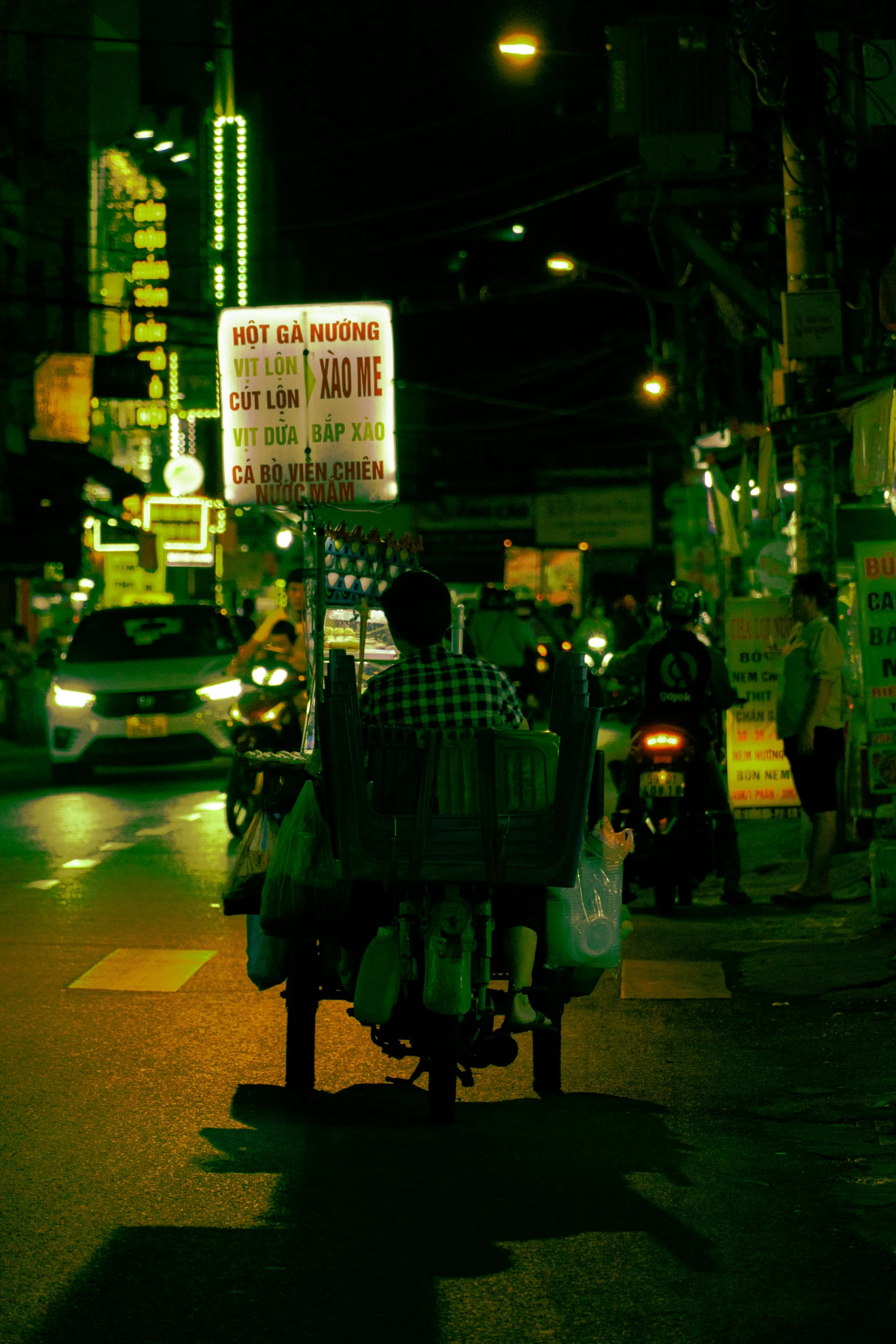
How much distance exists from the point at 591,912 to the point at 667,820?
467 cm

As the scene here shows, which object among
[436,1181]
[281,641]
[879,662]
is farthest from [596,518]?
[436,1181]

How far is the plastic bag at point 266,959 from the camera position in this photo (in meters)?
6.24

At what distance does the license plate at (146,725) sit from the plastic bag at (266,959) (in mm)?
12334

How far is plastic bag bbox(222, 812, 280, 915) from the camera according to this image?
6.23 meters

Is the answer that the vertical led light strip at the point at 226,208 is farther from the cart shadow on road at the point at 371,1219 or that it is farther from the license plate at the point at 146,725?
the cart shadow on road at the point at 371,1219

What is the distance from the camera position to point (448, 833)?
5496 mm

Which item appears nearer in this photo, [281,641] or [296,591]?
[296,591]

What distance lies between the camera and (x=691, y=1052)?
692 centimetres

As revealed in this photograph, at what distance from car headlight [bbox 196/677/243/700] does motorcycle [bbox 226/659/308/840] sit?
4892 millimetres

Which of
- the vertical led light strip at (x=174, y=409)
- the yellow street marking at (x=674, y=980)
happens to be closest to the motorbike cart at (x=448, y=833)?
the yellow street marking at (x=674, y=980)

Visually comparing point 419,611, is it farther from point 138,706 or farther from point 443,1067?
point 138,706

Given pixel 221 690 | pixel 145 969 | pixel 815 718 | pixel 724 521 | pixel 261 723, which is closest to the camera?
pixel 145 969

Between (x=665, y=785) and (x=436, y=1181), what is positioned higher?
(x=665, y=785)

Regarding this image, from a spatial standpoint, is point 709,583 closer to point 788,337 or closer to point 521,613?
point 521,613
